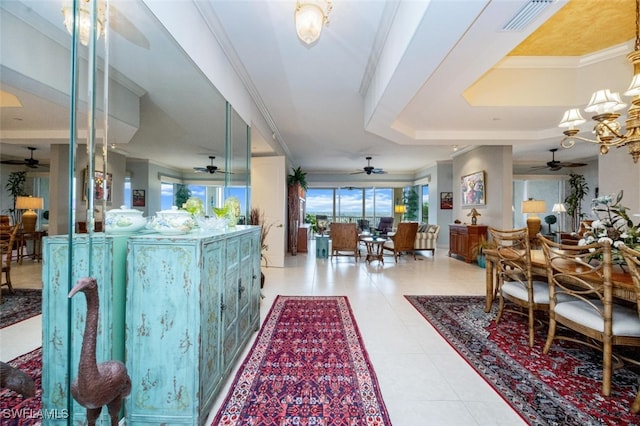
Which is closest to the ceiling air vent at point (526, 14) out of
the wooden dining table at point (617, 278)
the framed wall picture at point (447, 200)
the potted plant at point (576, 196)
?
the wooden dining table at point (617, 278)

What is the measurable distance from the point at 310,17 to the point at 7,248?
2056 mm

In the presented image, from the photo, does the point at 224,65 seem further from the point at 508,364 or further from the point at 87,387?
the point at 508,364

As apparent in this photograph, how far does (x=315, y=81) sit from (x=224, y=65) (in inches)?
45.3

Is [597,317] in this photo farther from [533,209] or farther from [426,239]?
[533,209]

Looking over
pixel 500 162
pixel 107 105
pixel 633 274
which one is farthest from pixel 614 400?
pixel 500 162

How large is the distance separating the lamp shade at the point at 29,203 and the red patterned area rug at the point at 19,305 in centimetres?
29

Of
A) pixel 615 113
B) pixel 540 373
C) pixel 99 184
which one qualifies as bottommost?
pixel 540 373

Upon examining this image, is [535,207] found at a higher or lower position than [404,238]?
higher

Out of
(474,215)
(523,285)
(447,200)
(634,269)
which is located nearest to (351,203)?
(447,200)

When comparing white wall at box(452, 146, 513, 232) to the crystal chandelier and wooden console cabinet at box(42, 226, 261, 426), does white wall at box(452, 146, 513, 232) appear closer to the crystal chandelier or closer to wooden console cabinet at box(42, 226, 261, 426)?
the crystal chandelier

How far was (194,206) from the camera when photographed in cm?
202

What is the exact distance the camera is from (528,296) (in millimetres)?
2539

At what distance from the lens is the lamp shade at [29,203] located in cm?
97

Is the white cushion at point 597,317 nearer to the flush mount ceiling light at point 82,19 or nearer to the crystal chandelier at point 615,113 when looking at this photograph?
the crystal chandelier at point 615,113
